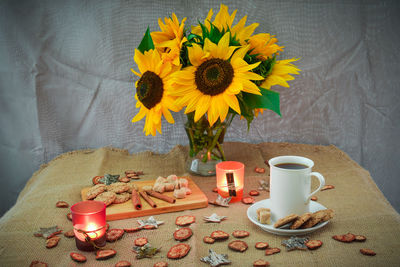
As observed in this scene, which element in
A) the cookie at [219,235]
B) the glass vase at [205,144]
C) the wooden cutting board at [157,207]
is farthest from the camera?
the glass vase at [205,144]

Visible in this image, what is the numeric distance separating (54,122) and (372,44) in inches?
48.7

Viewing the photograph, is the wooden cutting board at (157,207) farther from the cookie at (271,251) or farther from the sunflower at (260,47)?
the sunflower at (260,47)

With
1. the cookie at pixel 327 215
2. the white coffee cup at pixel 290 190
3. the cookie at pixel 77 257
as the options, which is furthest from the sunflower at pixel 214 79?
the cookie at pixel 77 257

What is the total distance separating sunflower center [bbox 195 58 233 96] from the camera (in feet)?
3.21

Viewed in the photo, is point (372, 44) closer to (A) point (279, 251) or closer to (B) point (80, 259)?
(A) point (279, 251)

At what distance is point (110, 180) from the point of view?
1.14m

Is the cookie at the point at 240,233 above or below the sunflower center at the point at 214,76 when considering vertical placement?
below

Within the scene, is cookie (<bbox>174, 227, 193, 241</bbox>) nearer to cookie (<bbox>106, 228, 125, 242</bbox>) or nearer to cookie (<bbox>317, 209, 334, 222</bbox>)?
cookie (<bbox>106, 228, 125, 242</bbox>)

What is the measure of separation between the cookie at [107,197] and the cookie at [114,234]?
4.8 inches

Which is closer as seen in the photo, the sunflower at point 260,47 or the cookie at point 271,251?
the cookie at point 271,251

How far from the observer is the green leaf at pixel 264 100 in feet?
3.44

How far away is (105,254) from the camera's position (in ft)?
2.44

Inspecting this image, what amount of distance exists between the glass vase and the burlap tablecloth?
4cm

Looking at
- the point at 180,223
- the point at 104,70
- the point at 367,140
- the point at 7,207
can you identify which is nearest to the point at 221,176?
the point at 180,223
